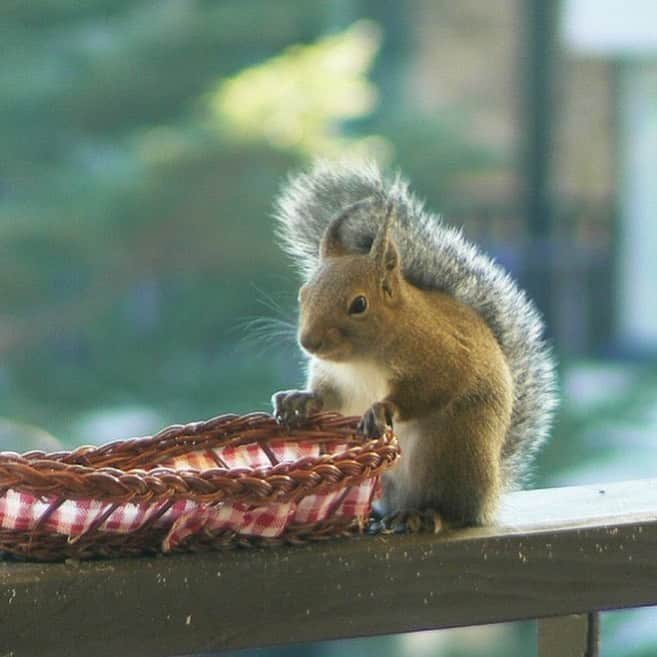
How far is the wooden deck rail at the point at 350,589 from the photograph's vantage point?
106 cm

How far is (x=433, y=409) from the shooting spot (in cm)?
132

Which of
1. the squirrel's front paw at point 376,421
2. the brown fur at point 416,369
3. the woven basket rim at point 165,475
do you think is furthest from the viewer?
the brown fur at point 416,369

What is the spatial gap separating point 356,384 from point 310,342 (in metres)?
0.08

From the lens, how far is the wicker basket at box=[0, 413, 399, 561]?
1026 mm

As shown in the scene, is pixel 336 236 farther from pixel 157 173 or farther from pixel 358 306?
pixel 157 173

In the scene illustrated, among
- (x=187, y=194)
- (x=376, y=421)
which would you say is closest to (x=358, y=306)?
(x=376, y=421)

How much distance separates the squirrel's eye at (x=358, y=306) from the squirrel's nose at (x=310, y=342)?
43mm

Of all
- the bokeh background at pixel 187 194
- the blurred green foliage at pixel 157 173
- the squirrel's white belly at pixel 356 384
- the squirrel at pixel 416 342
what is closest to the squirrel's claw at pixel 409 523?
the squirrel at pixel 416 342

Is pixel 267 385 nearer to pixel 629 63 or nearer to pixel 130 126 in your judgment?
pixel 130 126

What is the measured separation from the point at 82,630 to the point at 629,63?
150 inches

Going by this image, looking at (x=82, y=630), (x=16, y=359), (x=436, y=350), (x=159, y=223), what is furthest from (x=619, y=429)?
(x=82, y=630)

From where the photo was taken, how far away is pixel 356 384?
1390mm

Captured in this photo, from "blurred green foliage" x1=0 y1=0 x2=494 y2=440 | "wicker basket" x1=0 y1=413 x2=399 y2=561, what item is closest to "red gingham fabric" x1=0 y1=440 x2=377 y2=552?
"wicker basket" x1=0 y1=413 x2=399 y2=561

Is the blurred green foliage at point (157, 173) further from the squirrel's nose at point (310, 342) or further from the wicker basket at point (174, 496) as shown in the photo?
the wicker basket at point (174, 496)
